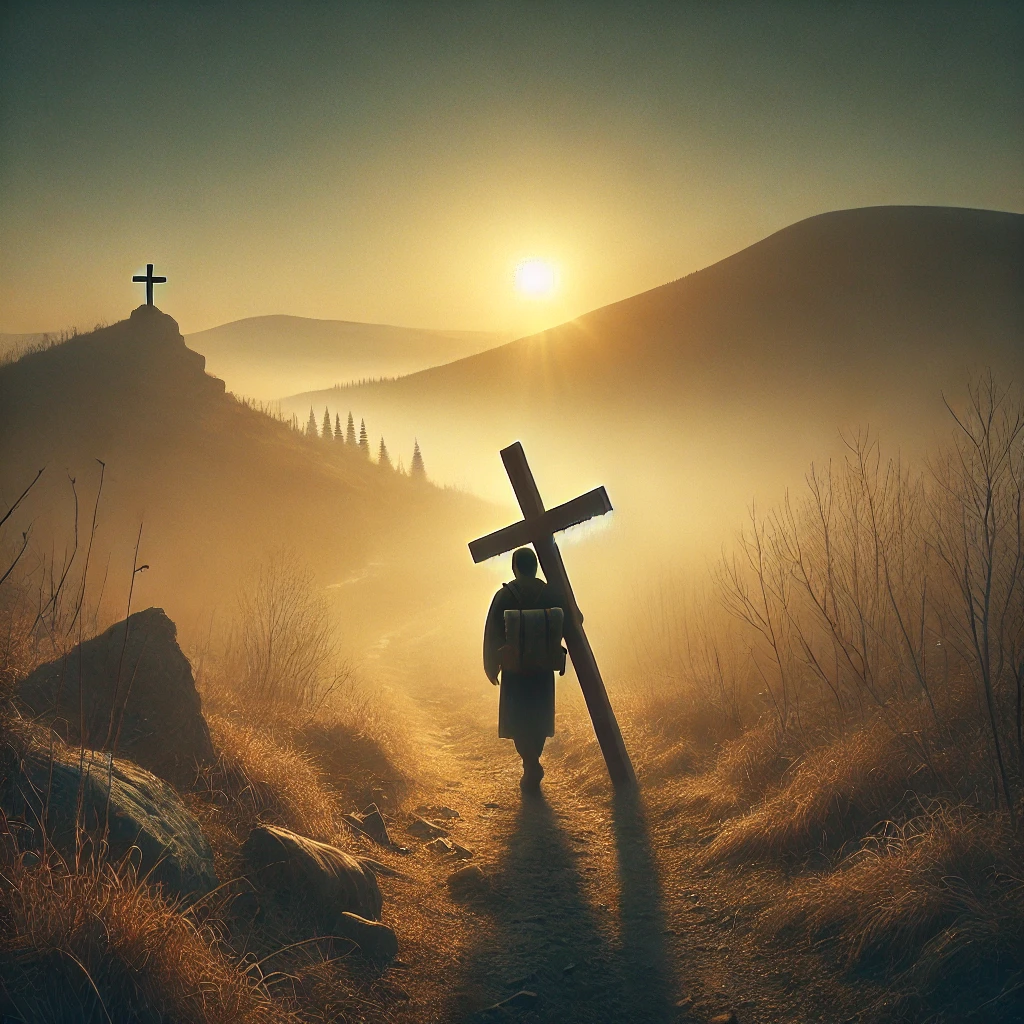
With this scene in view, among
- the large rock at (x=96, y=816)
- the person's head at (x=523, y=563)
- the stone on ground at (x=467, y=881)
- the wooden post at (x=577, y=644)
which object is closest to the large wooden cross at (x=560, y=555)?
the wooden post at (x=577, y=644)

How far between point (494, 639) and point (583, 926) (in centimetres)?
282

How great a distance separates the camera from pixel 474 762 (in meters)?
8.66

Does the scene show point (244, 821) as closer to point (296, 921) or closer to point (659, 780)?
point (296, 921)

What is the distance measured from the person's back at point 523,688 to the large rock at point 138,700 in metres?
2.62

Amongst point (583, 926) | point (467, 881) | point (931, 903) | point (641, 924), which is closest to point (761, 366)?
point (467, 881)

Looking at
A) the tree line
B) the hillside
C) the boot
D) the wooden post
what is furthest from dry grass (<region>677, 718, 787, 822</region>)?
the tree line

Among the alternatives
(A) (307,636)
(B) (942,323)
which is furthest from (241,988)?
(B) (942,323)

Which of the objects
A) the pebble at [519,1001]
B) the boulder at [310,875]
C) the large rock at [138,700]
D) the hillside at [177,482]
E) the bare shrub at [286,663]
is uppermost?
the hillside at [177,482]

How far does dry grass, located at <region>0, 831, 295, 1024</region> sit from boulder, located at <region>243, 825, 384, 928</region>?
0.97m

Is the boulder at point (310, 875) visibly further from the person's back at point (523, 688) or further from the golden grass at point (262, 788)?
the person's back at point (523, 688)

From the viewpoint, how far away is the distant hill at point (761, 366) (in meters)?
28.5

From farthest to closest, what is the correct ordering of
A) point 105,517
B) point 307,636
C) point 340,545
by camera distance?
point 340,545, point 105,517, point 307,636

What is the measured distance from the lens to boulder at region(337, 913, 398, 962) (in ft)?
13.2

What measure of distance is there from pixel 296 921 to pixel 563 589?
3913 millimetres
